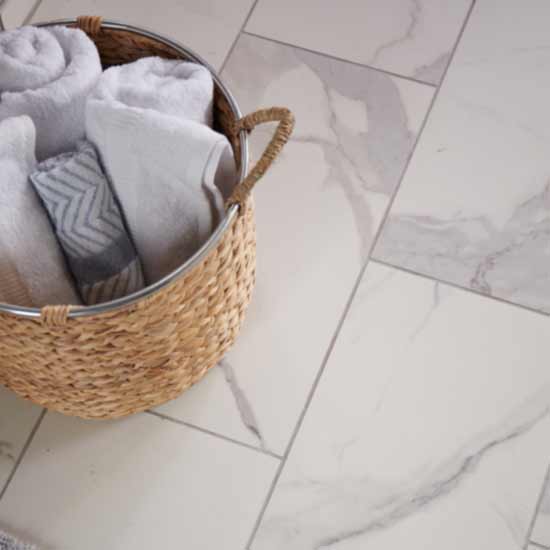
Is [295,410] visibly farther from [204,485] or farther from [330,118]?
[330,118]

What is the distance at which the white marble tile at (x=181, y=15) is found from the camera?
1.46 m

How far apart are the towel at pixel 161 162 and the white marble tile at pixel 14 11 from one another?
48cm

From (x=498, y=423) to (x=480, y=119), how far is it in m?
0.48

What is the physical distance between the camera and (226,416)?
118cm

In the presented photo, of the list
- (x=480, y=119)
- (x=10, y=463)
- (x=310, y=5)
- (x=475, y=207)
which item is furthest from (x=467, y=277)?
(x=10, y=463)

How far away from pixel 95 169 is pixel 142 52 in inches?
8.1

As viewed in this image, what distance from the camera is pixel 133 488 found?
1143mm

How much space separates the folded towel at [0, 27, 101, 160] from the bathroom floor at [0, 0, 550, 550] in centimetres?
36

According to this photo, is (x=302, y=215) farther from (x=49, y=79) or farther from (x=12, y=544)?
(x=12, y=544)

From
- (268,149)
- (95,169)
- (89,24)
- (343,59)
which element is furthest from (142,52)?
(343,59)

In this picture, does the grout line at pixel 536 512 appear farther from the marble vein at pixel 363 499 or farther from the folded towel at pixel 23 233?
the folded towel at pixel 23 233

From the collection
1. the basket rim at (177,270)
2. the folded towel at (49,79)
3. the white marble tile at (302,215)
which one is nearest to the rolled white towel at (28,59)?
the folded towel at (49,79)

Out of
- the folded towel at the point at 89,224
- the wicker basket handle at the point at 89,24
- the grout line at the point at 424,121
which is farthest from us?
the grout line at the point at 424,121

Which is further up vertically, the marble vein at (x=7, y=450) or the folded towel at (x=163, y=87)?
the folded towel at (x=163, y=87)
